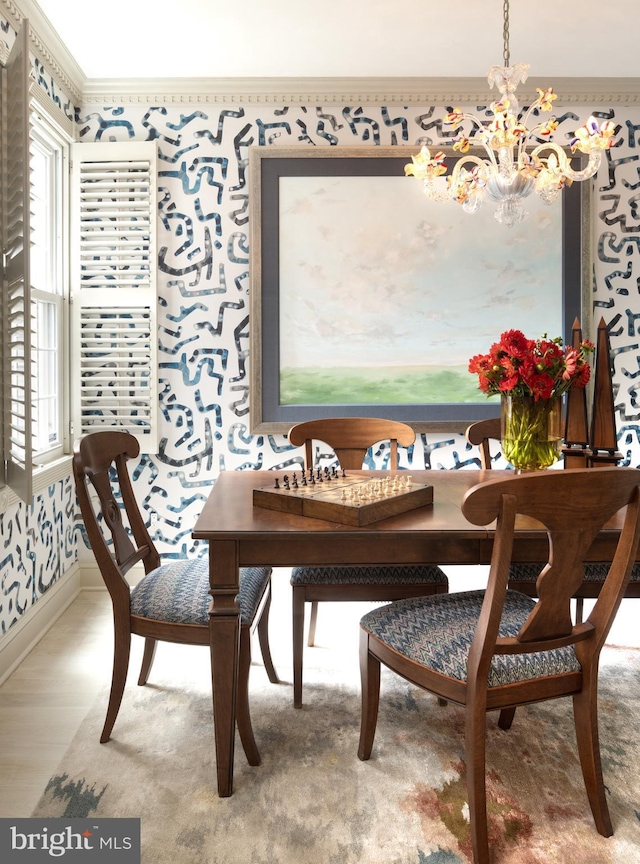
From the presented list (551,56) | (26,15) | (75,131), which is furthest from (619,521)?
(75,131)

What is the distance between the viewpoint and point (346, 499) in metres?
1.82

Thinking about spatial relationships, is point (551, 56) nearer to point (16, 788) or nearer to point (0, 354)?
point (0, 354)

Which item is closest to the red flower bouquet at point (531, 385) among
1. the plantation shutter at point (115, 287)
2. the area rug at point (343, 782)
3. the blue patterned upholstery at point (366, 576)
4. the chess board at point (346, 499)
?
the chess board at point (346, 499)

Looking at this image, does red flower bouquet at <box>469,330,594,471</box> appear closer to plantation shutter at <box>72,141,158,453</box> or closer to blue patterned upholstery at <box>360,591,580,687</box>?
blue patterned upholstery at <box>360,591,580,687</box>

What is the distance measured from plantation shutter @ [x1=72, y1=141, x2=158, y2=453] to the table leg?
1.89m

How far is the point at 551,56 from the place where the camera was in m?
3.24

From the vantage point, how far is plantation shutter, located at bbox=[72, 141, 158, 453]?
3.38m

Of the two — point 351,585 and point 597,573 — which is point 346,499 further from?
point 597,573

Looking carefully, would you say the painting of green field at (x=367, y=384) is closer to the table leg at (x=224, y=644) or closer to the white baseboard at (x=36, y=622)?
the white baseboard at (x=36, y=622)

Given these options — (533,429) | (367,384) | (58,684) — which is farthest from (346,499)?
(367,384)

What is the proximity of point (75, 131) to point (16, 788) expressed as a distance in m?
3.08

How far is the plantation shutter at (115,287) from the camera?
338 centimetres

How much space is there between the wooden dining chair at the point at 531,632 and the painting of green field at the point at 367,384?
1905 millimetres

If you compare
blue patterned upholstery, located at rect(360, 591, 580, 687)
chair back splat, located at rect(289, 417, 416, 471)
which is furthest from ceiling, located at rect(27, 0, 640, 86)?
blue patterned upholstery, located at rect(360, 591, 580, 687)
